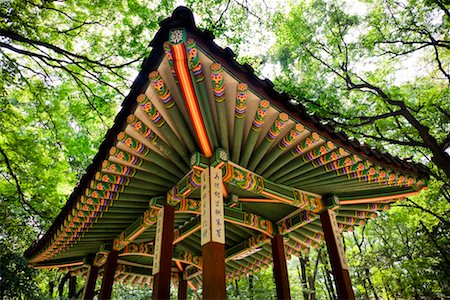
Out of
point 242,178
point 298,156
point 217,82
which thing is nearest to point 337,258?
point 298,156

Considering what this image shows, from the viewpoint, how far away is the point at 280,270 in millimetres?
5797

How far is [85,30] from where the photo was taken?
7145 millimetres

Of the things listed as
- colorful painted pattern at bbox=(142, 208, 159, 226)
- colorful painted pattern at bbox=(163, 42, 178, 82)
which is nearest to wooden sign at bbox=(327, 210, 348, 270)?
colorful painted pattern at bbox=(142, 208, 159, 226)

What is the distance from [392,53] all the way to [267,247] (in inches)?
323

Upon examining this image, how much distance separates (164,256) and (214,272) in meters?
1.58

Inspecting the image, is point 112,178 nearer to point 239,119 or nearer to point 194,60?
point 239,119

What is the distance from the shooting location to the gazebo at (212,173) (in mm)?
3205

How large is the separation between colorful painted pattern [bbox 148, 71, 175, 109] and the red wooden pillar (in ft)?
5.85

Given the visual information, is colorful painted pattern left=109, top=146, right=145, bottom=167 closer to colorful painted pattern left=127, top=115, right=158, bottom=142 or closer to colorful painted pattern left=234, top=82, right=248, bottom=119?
colorful painted pattern left=127, top=115, right=158, bottom=142

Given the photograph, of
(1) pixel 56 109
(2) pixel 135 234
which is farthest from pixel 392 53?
(1) pixel 56 109

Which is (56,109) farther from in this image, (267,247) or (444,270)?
(444,270)

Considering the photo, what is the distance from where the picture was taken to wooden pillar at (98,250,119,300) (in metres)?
5.91

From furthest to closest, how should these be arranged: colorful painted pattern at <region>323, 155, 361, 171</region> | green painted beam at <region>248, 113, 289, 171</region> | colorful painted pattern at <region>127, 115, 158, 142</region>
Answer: colorful painted pattern at <region>323, 155, 361, 171</region> → green painted beam at <region>248, 113, 289, 171</region> → colorful painted pattern at <region>127, 115, 158, 142</region>

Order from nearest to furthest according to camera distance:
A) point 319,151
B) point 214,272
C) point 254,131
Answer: point 214,272
point 254,131
point 319,151
